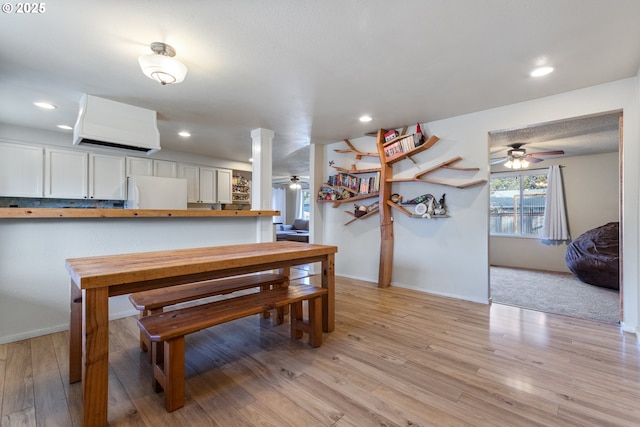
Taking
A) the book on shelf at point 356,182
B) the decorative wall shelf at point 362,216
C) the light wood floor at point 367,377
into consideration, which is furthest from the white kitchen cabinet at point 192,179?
the light wood floor at point 367,377

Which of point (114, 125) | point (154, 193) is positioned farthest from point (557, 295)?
point (154, 193)

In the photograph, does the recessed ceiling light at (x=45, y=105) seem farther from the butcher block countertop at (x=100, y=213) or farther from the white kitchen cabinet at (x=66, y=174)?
the butcher block countertop at (x=100, y=213)

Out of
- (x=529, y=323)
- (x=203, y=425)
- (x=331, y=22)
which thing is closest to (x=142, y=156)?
(x=331, y=22)

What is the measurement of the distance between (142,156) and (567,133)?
6.56 meters

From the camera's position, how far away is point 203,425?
138cm

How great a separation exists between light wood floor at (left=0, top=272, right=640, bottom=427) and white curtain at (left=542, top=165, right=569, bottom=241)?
3.17m

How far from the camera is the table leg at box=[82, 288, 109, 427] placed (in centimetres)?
130

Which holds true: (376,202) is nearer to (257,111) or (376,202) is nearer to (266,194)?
(266,194)

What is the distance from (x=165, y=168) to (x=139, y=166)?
0.47 metres

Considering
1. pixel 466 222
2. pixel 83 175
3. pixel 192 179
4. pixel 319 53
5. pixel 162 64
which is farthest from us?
pixel 192 179

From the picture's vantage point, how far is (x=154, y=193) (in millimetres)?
4543

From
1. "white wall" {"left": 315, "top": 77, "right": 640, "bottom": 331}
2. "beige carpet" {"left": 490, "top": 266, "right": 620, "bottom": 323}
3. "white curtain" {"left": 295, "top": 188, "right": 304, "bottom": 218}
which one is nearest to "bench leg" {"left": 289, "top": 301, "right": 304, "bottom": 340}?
"white wall" {"left": 315, "top": 77, "right": 640, "bottom": 331}

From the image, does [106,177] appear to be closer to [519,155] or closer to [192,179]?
[192,179]

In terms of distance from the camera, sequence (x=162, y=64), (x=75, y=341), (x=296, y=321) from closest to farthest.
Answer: (x=75, y=341) → (x=162, y=64) → (x=296, y=321)
